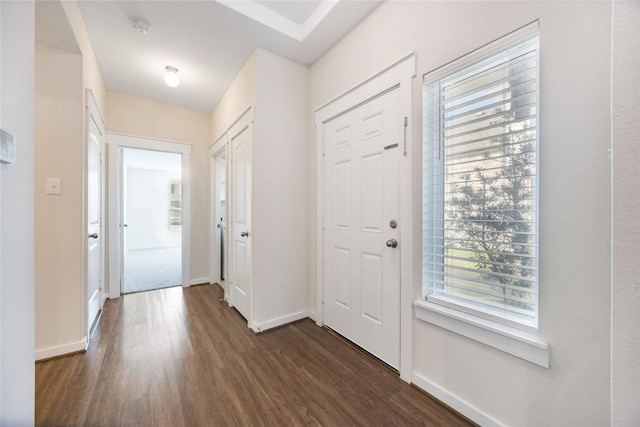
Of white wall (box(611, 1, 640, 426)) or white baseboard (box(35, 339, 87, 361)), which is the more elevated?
white wall (box(611, 1, 640, 426))

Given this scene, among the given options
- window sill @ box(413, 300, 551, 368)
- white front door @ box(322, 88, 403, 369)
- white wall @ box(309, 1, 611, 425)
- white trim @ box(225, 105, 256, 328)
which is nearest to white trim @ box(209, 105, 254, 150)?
white trim @ box(225, 105, 256, 328)

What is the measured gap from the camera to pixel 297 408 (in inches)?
56.5

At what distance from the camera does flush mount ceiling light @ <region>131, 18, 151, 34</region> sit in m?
2.06

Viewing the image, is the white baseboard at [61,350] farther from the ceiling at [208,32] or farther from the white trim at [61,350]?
the ceiling at [208,32]

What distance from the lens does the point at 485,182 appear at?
1.32 metres

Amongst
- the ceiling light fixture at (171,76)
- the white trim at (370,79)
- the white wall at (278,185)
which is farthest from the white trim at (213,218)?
the white trim at (370,79)

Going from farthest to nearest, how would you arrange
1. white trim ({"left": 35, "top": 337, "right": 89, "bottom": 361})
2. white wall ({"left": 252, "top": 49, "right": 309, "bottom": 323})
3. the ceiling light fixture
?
1. the ceiling light fixture
2. white wall ({"left": 252, "top": 49, "right": 309, "bottom": 323})
3. white trim ({"left": 35, "top": 337, "right": 89, "bottom": 361})

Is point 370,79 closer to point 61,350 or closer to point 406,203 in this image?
point 406,203

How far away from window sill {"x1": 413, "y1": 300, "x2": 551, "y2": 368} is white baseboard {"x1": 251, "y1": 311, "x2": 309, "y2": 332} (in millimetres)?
1371

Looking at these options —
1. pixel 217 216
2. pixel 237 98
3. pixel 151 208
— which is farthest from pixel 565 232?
pixel 151 208

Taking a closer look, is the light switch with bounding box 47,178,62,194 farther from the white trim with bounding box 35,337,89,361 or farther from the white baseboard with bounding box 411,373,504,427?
the white baseboard with bounding box 411,373,504,427

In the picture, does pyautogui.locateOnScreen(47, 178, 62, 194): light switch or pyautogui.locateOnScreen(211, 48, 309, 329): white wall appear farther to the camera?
pyautogui.locateOnScreen(211, 48, 309, 329): white wall

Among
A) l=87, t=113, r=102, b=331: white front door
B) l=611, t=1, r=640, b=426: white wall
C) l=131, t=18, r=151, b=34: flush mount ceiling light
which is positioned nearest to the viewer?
l=611, t=1, r=640, b=426: white wall

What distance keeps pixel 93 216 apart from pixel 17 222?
6.15ft
